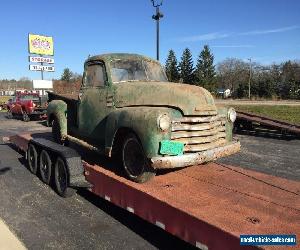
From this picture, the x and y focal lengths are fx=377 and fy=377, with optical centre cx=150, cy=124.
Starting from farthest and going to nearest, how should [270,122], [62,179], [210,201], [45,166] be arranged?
1. [270,122]
2. [45,166]
3. [62,179]
4. [210,201]

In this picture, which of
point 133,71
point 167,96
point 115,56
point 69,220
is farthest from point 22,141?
point 167,96

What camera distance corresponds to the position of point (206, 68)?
7312 centimetres

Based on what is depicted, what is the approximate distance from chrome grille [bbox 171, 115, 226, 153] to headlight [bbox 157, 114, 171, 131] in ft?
0.43

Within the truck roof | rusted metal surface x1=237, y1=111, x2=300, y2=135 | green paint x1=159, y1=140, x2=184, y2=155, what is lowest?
rusted metal surface x1=237, y1=111, x2=300, y2=135

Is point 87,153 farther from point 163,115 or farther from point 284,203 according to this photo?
point 284,203

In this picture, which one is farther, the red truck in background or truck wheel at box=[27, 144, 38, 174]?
the red truck in background

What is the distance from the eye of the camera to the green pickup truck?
16.2 ft

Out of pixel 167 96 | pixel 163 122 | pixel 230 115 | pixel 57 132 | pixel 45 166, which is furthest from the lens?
pixel 57 132

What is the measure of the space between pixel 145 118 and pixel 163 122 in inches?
10.5

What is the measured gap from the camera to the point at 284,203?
4309 millimetres

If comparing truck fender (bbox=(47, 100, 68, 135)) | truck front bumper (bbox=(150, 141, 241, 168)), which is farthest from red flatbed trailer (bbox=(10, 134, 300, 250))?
truck fender (bbox=(47, 100, 68, 135))

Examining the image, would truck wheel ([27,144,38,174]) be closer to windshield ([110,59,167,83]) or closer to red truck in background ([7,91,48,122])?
windshield ([110,59,167,83])

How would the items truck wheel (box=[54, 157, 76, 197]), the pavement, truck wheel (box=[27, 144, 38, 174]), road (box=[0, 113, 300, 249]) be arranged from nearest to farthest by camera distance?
the pavement < road (box=[0, 113, 300, 249]) < truck wheel (box=[54, 157, 76, 197]) < truck wheel (box=[27, 144, 38, 174])

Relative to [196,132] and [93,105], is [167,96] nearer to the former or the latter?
[196,132]
